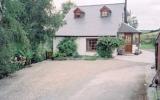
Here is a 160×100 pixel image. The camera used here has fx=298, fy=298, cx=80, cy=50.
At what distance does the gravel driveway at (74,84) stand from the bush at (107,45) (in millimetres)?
7391

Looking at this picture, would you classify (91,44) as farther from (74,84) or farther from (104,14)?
(74,84)

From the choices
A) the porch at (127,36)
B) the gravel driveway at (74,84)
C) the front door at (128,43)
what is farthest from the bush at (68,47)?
the gravel driveway at (74,84)

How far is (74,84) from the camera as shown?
1498 cm

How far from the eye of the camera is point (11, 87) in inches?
564

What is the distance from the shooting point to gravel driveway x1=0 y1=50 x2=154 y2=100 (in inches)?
487

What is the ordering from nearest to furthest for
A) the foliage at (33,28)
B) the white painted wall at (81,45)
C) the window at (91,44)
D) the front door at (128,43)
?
the foliage at (33,28)
the window at (91,44)
the white painted wall at (81,45)
the front door at (128,43)

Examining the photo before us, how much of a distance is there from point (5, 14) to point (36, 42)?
32.8 ft

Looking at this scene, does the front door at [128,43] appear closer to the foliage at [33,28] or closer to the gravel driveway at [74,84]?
the foliage at [33,28]

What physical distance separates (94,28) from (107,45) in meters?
3.59

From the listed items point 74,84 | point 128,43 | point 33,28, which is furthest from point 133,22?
point 74,84

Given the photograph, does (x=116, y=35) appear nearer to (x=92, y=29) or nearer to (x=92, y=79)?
(x=92, y=29)

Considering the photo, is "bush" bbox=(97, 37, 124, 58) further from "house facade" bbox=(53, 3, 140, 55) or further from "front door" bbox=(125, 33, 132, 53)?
"front door" bbox=(125, 33, 132, 53)

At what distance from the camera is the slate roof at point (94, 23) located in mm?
30000

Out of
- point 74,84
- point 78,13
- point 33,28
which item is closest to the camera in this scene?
point 74,84
